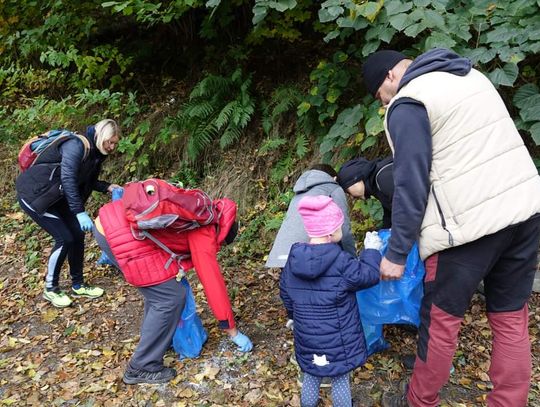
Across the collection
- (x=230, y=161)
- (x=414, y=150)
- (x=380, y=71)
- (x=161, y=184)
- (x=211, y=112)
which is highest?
(x=380, y=71)

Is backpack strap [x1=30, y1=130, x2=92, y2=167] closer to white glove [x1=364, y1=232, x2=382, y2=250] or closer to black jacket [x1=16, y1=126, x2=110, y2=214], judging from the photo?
black jacket [x1=16, y1=126, x2=110, y2=214]

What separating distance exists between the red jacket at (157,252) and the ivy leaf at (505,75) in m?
2.28

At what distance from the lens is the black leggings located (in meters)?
4.76

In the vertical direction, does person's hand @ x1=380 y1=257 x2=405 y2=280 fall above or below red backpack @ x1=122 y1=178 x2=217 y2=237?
below

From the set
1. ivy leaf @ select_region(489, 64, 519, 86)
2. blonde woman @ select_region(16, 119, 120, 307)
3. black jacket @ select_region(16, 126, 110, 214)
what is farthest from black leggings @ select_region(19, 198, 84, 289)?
ivy leaf @ select_region(489, 64, 519, 86)

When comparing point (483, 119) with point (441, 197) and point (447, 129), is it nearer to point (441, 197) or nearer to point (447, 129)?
point (447, 129)

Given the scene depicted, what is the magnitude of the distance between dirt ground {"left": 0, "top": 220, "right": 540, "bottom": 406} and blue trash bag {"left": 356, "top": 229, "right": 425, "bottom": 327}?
23.0 inches

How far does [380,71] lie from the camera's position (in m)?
2.82

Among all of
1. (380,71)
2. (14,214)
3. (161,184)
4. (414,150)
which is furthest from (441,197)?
(14,214)

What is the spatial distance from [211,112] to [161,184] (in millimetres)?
3405

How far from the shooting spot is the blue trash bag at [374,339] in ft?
11.4

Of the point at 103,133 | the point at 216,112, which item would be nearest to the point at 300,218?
the point at 103,133

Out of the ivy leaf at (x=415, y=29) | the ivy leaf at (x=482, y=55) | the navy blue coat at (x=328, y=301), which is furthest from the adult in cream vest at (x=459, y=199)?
the ivy leaf at (x=482, y=55)

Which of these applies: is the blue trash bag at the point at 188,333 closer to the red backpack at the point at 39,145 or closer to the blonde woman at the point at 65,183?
the blonde woman at the point at 65,183
